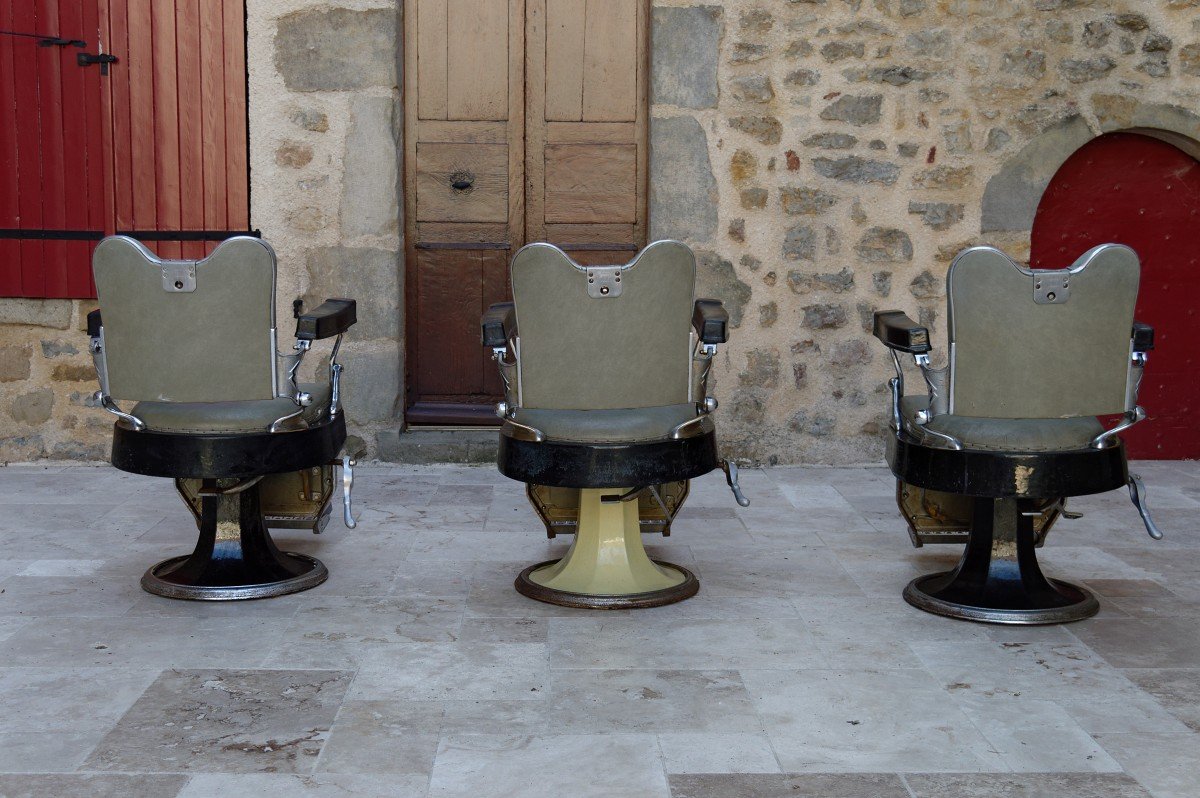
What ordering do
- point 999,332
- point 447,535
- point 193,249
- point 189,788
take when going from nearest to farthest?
point 189,788
point 999,332
point 447,535
point 193,249

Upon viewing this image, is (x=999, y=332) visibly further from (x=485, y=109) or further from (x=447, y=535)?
(x=485, y=109)

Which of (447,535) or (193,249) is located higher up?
(193,249)

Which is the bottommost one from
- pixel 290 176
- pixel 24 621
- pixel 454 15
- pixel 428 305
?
pixel 24 621

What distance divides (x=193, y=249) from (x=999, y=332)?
331 cm

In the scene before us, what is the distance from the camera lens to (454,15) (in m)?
5.29

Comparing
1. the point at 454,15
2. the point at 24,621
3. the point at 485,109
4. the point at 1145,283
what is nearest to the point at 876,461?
the point at 1145,283

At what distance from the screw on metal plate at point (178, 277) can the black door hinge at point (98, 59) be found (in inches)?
88.6

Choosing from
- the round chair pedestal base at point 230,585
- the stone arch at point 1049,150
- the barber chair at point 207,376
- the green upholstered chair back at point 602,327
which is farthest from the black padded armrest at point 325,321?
the stone arch at point 1049,150

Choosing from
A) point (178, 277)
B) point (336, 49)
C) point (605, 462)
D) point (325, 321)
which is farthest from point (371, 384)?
point (605, 462)

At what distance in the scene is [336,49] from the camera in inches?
204

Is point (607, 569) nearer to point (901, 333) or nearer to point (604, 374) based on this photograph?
point (604, 374)

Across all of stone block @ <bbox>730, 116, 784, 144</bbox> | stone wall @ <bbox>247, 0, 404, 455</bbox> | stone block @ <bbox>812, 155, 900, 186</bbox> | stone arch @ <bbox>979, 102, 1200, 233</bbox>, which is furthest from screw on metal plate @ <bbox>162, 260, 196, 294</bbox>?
stone arch @ <bbox>979, 102, 1200, 233</bbox>

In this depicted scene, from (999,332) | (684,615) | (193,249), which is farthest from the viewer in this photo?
(193,249)

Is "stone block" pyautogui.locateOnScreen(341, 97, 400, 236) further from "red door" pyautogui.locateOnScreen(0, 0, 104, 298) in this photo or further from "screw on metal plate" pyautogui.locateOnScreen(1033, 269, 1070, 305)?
"screw on metal plate" pyautogui.locateOnScreen(1033, 269, 1070, 305)
